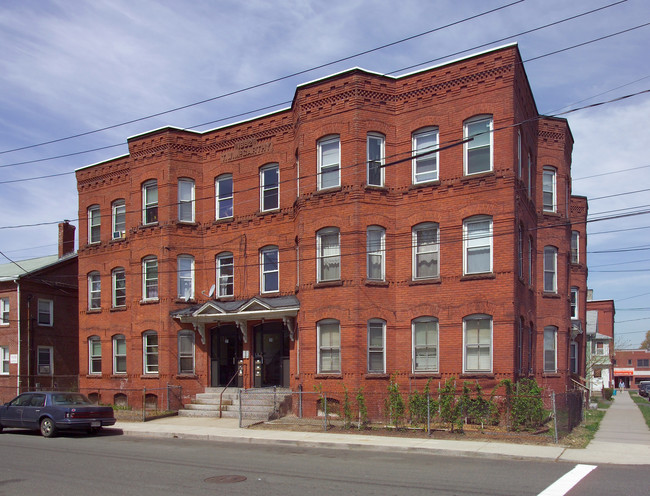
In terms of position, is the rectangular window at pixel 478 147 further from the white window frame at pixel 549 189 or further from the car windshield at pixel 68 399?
the car windshield at pixel 68 399

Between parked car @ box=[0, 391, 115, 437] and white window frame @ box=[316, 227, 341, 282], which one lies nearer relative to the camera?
parked car @ box=[0, 391, 115, 437]

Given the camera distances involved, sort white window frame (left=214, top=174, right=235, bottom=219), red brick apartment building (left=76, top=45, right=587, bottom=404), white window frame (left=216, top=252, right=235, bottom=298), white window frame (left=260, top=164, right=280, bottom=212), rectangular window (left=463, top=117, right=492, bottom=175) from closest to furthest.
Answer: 1. red brick apartment building (left=76, top=45, right=587, bottom=404)
2. rectangular window (left=463, top=117, right=492, bottom=175)
3. white window frame (left=260, top=164, right=280, bottom=212)
4. white window frame (left=216, top=252, right=235, bottom=298)
5. white window frame (left=214, top=174, right=235, bottom=219)

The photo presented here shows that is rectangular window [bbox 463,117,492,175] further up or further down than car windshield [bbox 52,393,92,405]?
further up

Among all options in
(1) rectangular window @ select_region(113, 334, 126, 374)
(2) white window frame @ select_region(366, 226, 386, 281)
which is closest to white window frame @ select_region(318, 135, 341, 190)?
(2) white window frame @ select_region(366, 226, 386, 281)

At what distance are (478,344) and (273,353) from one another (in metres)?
8.41

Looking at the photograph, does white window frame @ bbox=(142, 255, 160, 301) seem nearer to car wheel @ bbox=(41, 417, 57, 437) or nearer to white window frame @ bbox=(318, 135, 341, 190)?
car wheel @ bbox=(41, 417, 57, 437)

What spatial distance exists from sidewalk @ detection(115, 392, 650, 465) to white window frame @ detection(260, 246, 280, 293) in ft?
17.6

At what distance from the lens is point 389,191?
2209cm

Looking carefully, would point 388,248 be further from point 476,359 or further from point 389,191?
point 476,359

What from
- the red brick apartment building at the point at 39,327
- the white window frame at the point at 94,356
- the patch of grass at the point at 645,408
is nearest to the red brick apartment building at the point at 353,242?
the white window frame at the point at 94,356

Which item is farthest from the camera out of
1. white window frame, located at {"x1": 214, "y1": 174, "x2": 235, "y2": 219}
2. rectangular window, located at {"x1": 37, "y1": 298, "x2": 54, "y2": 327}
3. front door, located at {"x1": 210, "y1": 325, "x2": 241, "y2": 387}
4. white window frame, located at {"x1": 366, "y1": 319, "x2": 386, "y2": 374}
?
rectangular window, located at {"x1": 37, "y1": 298, "x2": 54, "y2": 327}

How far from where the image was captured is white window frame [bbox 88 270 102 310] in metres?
30.4

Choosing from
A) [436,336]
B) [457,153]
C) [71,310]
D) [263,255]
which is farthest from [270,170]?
[71,310]

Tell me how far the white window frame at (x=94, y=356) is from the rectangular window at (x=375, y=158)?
15878mm
